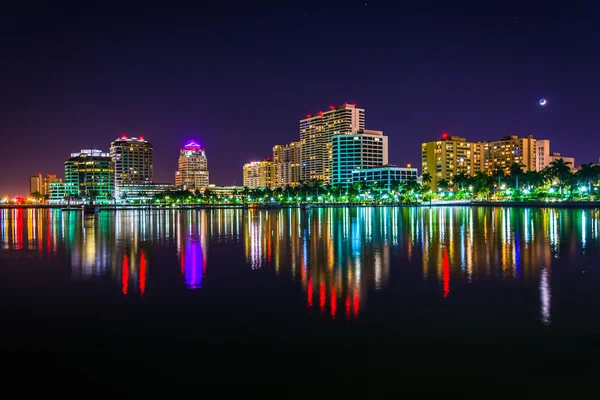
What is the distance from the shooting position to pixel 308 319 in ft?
37.9

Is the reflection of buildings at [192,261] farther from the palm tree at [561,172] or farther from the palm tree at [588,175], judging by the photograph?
the palm tree at [561,172]

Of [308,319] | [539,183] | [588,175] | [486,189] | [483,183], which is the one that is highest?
[588,175]

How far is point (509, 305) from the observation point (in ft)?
41.8

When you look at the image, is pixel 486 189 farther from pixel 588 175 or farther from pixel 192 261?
pixel 192 261

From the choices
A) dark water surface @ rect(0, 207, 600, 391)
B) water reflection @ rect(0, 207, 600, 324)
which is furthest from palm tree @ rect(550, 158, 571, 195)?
dark water surface @ rect(0, 207, 600, 391)

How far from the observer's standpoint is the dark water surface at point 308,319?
851cm

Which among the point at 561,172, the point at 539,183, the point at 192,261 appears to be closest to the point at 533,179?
the point at 539,183

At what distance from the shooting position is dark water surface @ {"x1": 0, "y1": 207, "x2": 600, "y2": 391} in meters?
8.51

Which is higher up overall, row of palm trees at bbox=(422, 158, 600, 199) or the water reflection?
row of palm trees at bbox=(422, 158, 600, 199)

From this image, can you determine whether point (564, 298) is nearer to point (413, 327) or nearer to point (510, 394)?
point (413, 327)

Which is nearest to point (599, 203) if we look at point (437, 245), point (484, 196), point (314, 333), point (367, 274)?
point (484, 196)

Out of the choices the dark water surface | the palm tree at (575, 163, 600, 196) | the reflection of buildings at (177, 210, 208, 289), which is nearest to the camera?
the dark water surface

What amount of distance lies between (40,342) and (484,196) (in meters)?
179

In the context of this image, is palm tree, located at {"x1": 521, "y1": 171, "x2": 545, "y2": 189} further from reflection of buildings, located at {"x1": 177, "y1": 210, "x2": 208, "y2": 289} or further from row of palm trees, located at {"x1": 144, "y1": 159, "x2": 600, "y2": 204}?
reflection of buildings, located at {"x1": 177, "y1": 210, "x2": 208, "y2": 289}
